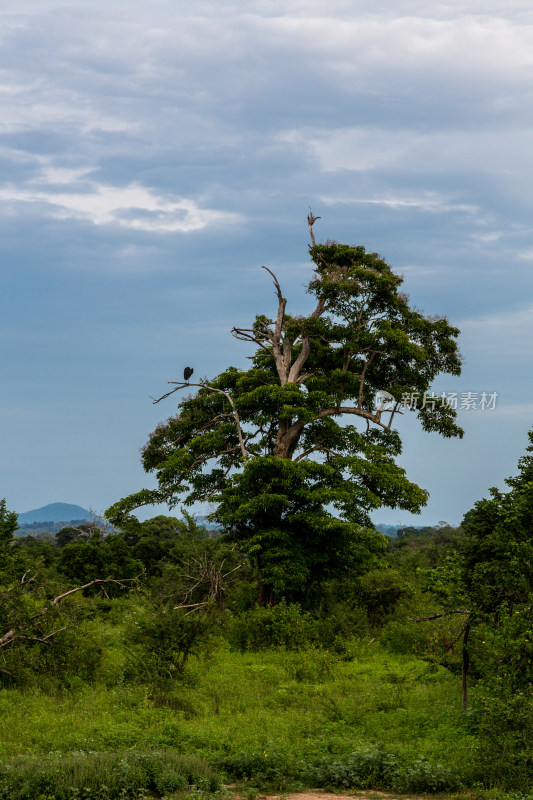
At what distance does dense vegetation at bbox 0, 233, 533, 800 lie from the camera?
1058 cm

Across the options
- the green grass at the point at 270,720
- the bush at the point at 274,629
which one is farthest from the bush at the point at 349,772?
the bush at the point at 274,629

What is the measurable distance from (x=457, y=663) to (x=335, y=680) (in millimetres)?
3185

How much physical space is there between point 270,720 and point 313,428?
13.8 meters

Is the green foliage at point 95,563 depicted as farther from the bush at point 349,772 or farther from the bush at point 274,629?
the bush at point 349,772

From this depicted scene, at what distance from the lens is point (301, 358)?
85.9 ft

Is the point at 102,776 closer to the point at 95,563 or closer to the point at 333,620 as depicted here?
the point at 333,620

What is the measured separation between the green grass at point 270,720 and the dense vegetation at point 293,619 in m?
0.05

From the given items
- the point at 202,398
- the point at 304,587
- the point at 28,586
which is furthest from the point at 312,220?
the point at 28,586

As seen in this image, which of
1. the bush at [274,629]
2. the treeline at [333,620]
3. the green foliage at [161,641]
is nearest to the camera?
the treeline at [333,620]

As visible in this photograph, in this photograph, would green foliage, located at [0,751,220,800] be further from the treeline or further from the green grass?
the treeline

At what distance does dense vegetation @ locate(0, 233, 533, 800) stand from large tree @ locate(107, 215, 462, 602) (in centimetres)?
8

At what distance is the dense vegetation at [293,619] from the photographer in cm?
1058

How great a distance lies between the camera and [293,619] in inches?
837

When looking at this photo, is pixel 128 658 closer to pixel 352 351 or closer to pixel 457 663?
pixel 457 663
